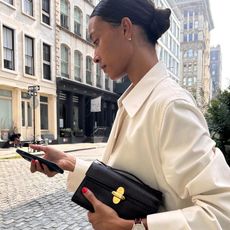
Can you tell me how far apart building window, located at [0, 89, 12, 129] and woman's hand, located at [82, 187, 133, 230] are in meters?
20.1

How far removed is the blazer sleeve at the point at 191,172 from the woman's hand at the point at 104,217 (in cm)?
10

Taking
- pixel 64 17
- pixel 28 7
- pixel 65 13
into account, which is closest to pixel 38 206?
pixel 28 7

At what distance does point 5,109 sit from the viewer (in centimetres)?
2033

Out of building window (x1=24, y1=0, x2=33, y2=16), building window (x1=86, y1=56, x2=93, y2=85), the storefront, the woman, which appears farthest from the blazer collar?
building window (x1=86, y1=56, x2=93, y2=85)

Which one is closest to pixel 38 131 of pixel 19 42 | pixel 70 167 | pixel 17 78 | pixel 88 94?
pixel 17 78

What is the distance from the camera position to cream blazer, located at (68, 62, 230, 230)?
1.02 meters

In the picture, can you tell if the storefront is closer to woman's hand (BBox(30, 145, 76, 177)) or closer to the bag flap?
woman's hand (BBox(30, 145, 76, 177))

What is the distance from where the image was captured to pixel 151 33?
1409 millimetres

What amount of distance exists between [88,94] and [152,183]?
28.9m

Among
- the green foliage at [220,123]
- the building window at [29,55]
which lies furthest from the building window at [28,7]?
the green foliage at [220,123]

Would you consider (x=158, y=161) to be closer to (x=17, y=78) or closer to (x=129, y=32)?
(x=129, y=32)

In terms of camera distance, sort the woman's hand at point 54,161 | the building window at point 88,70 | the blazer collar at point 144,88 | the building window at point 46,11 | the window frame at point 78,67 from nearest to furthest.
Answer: the blazer collar at point 144,88 → the woman's hand at point 54,161 → the building window at point 46,11 → the window frame at point 78,67 → the building window at point 88,70

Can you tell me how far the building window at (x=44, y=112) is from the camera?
2403 centimetres

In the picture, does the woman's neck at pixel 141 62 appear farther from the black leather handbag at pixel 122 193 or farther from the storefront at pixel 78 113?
the storefront at pixel 78 113
